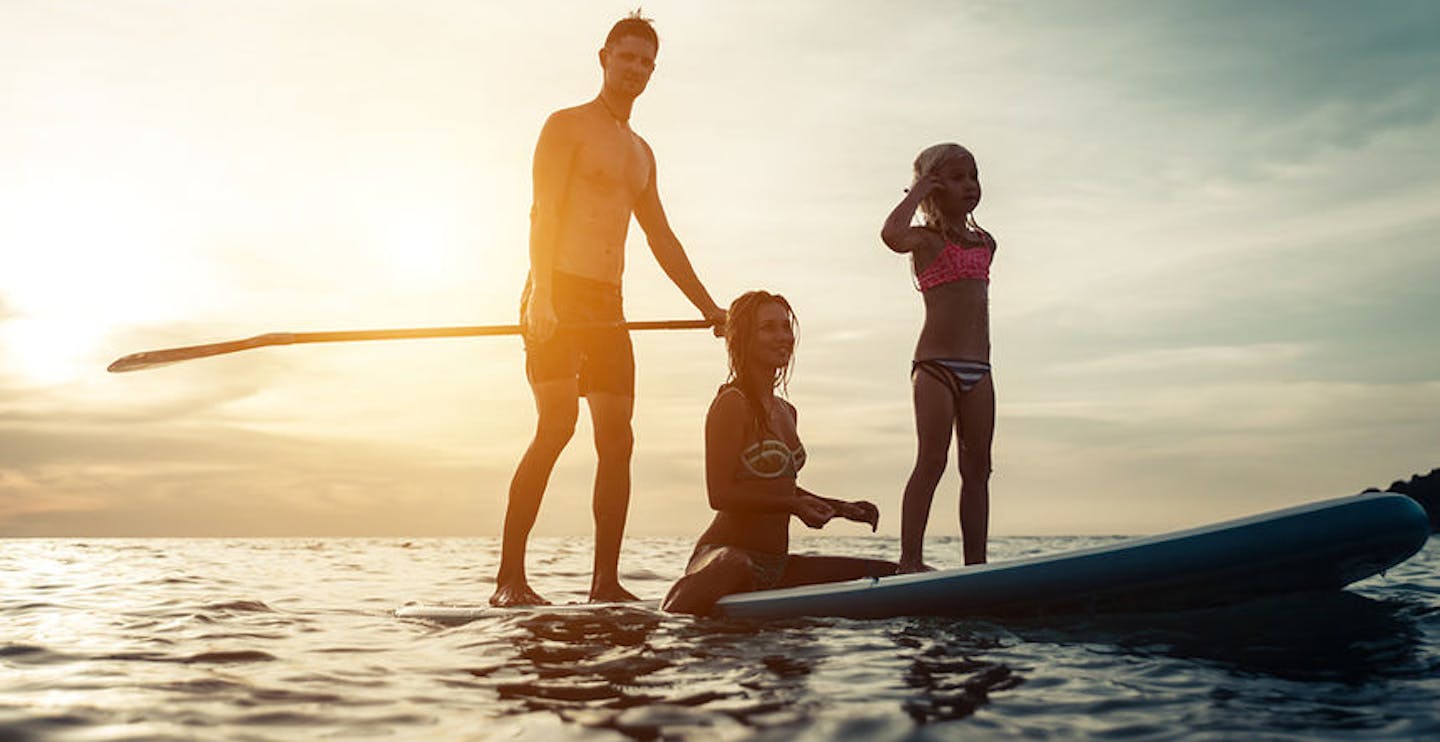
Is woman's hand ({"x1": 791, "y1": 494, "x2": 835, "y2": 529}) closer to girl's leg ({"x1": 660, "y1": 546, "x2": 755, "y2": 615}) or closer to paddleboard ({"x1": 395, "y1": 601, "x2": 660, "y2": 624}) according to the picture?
girl's leg ({"x1": 660, "y1": 546, "x2": 755, "y2": 615})

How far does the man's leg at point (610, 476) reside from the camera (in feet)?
20.2

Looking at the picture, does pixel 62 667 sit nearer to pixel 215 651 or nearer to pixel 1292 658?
pixel 215 651

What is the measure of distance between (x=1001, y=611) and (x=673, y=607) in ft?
4.87

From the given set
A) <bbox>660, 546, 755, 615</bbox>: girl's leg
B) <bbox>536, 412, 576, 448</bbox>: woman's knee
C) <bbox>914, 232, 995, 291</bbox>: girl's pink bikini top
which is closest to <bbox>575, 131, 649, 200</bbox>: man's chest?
<bbox>536, 412, 576, 448</bbox>: woman's knee

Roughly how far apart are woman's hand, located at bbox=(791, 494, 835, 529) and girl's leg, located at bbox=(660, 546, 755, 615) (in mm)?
399

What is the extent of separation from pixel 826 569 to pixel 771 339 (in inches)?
48.5

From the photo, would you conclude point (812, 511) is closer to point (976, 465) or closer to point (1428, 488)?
point (976, 465)

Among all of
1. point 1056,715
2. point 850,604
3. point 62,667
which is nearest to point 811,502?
point 850,604

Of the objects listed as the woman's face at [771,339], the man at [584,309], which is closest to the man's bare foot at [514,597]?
the man at [584,309]

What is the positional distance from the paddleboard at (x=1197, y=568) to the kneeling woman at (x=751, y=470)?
57cm

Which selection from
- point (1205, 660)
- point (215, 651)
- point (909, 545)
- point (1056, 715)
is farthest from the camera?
point (909, 545)

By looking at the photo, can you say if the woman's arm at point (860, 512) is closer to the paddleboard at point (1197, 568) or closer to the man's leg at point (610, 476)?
the paddleboard at point (1197, 568)

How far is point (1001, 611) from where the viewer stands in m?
4.66

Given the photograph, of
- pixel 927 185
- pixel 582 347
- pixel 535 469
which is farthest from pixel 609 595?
pixel 927 185
